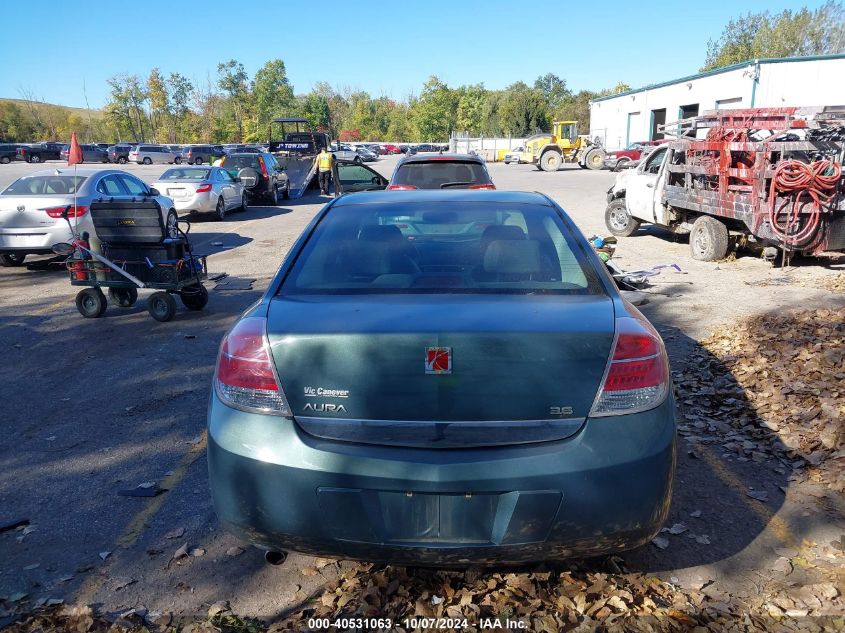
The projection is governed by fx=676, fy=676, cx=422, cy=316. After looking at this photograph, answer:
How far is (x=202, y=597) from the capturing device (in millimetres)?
2965

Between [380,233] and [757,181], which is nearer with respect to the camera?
[380,233]

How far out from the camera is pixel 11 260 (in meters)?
11.7

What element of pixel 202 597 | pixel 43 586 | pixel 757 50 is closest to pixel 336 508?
pixel 202 597

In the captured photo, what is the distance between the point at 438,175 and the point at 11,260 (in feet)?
24.9

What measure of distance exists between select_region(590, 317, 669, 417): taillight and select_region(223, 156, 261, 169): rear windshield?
70.6ft

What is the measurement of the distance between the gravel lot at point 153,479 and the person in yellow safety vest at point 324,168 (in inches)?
693

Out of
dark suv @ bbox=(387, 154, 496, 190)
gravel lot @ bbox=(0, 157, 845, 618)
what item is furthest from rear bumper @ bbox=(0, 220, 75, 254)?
dark suv @ bbox=(387, 154, 496, 190)

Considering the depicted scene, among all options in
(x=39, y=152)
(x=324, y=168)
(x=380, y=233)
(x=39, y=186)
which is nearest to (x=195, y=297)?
(x=39, y=186)

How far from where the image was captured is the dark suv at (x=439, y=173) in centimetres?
1018

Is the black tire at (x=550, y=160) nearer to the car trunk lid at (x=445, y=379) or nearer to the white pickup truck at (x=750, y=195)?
the white pickup truck at (x=750, y=195)

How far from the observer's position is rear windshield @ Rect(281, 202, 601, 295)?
10.2ft

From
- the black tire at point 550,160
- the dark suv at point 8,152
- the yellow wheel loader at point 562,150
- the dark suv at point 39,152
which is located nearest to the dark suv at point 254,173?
the black tire at point 550,160

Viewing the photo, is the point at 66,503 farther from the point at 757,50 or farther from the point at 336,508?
the point at 757,50

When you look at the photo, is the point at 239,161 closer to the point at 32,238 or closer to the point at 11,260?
the point at 11,260
